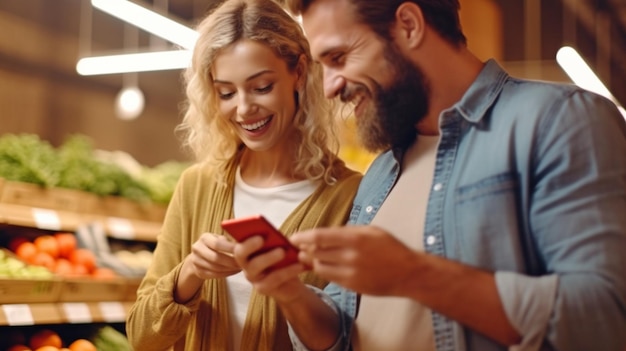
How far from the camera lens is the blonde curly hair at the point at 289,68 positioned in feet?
7.46

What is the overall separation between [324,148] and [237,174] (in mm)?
293

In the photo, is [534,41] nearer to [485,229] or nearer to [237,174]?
[237,174]

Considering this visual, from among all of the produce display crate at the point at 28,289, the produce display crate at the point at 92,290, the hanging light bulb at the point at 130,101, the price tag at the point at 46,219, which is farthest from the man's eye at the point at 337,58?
the hanging light bulb at the point at 130,101

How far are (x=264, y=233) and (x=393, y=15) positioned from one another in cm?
56

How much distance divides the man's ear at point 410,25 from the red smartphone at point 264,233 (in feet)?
1.65

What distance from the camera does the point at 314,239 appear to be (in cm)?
135

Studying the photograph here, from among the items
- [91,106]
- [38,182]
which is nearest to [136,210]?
[38,182]

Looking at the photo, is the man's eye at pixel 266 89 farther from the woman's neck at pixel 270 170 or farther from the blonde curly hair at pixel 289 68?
the woman's neck at pixel 270 170

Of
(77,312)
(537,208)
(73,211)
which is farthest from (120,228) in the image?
(537,208)

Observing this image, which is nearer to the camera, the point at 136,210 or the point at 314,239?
the point at 314,239

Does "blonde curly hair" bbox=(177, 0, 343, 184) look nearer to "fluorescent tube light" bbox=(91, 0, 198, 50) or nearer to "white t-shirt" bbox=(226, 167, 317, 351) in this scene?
"white t-shirt" bbox=(226, 167, 317, 351)

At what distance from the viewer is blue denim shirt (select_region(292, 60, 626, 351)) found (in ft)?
4.34

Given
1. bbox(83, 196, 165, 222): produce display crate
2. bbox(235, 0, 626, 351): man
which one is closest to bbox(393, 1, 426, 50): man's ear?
bbox(235, 0, 626, 351): man

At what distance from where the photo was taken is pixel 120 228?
4043 millimetres
